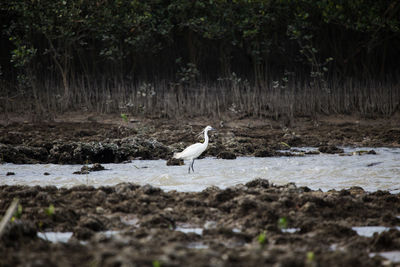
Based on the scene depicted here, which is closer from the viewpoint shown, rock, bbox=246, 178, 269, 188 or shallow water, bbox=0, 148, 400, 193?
rock, bbox=246, 178, 269, 188

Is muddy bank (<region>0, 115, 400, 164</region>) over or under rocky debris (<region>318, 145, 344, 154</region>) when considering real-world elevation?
over

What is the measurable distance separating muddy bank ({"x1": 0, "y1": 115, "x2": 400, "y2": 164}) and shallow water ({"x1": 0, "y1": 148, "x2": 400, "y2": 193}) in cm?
46

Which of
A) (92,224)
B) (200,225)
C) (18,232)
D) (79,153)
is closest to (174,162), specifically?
(79,153)

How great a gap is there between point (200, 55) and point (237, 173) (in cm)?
1049

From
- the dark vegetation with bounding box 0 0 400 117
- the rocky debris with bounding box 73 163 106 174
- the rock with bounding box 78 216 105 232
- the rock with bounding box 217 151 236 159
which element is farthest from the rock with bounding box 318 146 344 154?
the rock with bounding box 78 216 105 232

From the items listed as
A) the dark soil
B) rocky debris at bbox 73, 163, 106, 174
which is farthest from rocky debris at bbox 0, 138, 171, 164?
the dark soil

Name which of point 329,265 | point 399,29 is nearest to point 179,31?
point 399,29

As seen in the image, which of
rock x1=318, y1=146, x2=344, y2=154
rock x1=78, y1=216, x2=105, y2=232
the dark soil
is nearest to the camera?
the dark soil

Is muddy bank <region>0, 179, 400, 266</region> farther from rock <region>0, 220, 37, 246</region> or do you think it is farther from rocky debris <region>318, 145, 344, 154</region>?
rocky debris <region>318, 145, 344, 154</region>

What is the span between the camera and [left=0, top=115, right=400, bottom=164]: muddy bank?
408 inches

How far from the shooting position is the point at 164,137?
505 inches

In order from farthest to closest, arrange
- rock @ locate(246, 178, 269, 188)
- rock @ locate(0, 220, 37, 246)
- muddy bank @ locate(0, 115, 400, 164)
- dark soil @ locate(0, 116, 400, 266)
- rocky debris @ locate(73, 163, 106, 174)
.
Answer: muddy bank @ locate(0, 115, 400, 164) → rocky debris @ locate(73, 163, 106, 174) → rock @ locate(246, 178, 269, 188) → rock @ locate(0, 220, 37, 246) → dark soil @ locate(0, 116, 400, 266)

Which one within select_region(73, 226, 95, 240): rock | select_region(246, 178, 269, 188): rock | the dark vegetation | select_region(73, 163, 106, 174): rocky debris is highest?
the dark vegetation

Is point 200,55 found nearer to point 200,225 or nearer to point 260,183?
point 260,183
